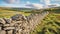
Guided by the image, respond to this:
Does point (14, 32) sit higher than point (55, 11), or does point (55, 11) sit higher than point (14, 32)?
point (14, 32)

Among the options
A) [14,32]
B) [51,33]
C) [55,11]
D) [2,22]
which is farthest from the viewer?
[55,11]

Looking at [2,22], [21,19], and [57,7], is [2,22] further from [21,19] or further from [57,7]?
[57,7]

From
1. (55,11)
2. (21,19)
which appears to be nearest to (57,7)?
(55,11)

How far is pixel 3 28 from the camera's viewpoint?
4.41 m

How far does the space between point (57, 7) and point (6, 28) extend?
76.2ft

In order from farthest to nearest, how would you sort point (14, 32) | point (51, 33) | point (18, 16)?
1. point (51, 33)
2. point (18, 16)
3. point (14, 32)

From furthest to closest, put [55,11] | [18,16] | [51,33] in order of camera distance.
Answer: [55,11] < [51,33] < [18,16]

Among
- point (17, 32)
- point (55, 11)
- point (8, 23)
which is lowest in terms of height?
point (55, 11)

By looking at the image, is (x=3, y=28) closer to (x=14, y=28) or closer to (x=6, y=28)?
(x=6, y=28)

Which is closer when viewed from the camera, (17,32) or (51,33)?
(17,32)

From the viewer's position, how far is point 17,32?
497 centimetres

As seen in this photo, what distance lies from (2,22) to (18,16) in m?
1.27

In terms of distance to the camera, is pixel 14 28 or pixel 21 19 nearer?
pixel 14 28

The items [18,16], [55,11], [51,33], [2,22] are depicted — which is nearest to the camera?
[2,22]
